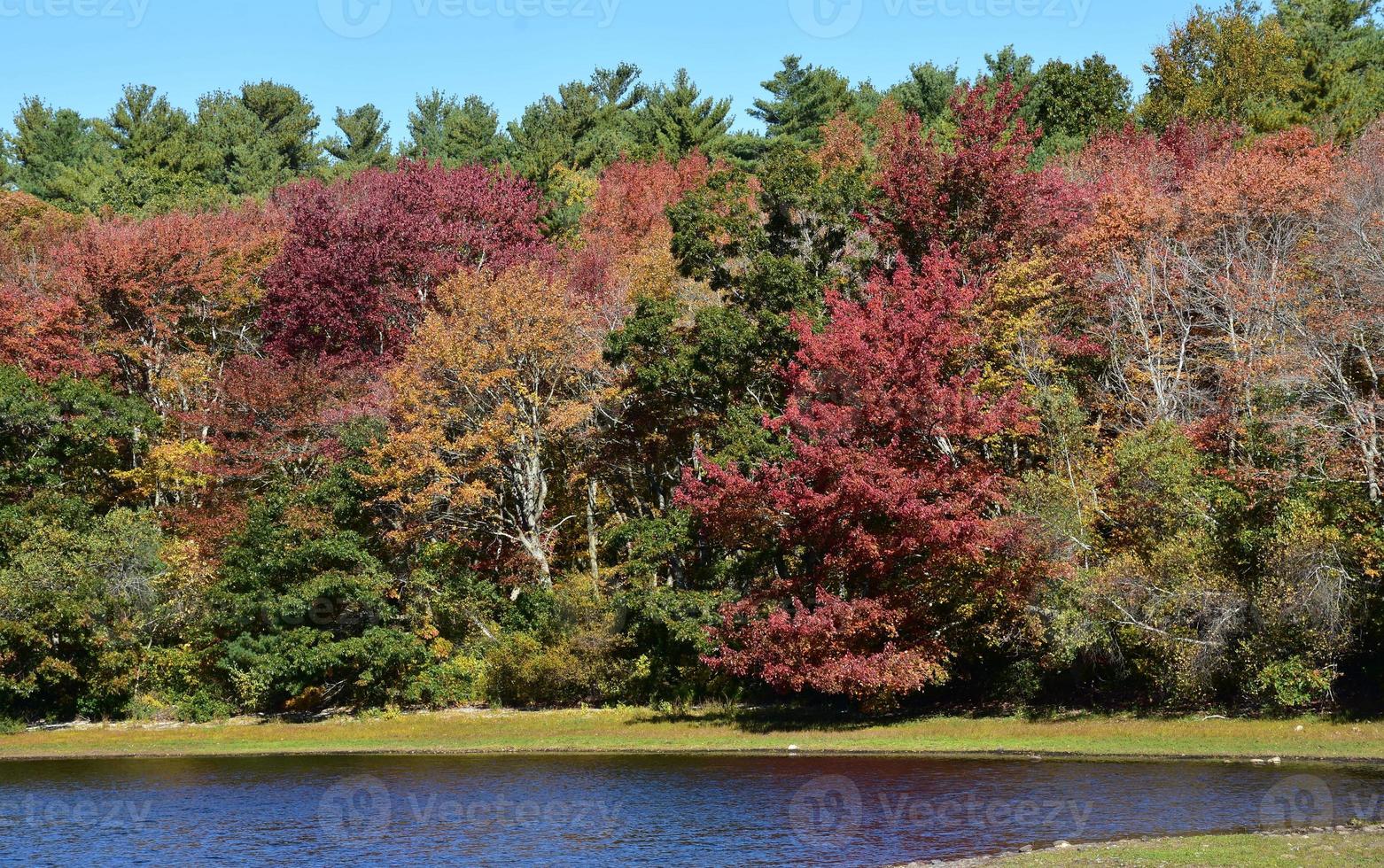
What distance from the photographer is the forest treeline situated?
117 feet

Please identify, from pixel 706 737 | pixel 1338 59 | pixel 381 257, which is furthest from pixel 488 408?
pixel 1338 59

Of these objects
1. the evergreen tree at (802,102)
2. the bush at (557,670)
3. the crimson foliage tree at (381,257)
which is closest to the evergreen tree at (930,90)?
the evergreen tree at (802,102)

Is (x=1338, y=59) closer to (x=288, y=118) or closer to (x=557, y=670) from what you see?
(x=557, y=670)

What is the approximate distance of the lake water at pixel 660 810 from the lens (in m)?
23.2

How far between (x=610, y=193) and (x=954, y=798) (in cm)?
5178

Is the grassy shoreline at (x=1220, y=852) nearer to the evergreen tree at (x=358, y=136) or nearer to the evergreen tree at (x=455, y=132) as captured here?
the evergreen tree at (x=455, y=132)

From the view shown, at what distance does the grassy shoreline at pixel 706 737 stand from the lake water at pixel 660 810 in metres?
1.82

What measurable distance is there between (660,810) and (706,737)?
11.9 meters

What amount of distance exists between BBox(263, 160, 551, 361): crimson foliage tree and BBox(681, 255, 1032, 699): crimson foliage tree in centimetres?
2027

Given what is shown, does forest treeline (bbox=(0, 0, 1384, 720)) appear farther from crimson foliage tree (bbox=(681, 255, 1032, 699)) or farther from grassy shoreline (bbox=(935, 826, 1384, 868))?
grassy shoreline (bbox=(935, 826, 1384, 868))

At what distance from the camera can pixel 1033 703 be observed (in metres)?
38.6

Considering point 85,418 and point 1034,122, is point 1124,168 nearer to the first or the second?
point 1034,122

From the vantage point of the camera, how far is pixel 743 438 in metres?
42.5

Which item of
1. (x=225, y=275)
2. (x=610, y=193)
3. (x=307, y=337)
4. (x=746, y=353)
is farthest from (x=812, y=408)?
(x=610, y=193)
